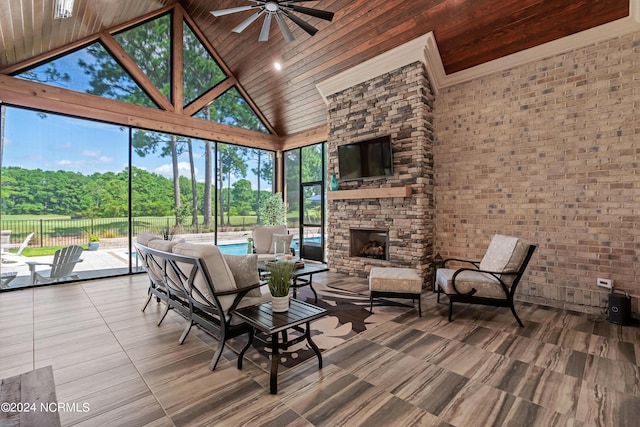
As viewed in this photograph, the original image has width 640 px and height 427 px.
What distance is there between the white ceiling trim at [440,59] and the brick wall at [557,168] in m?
0.11

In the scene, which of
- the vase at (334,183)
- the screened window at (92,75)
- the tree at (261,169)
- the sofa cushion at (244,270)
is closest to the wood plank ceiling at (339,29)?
the screened window at (92,75)

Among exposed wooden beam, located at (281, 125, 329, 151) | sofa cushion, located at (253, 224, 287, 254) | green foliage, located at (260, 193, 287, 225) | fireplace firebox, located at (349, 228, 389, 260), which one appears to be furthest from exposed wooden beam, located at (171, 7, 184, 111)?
fireplace firebox, located at (349, 228, 389, 260)

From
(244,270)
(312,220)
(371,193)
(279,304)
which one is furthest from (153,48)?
(279,304)

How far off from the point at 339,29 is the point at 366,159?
7.68ft

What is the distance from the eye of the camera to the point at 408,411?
1941 mm

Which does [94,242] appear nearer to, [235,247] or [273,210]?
[235,247]

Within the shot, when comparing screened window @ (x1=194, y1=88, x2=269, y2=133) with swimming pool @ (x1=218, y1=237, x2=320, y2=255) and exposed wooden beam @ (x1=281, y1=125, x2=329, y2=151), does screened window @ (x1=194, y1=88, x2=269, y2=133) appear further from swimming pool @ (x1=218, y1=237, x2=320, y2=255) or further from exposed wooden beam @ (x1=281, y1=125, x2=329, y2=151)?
swimming pool @ (x1=218, y1=237, x2=320, y2=255)

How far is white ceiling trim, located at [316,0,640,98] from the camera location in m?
3.62

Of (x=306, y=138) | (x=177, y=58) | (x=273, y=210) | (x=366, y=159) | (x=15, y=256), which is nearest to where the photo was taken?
(x=15, y=256)

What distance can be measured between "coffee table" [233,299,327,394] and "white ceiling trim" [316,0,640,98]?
179 inches

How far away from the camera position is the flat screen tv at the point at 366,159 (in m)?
5.16

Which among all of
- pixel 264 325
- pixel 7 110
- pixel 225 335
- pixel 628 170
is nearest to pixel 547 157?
pixel 628 170

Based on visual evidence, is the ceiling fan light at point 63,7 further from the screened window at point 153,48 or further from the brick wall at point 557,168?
the brick wall at point 557,168

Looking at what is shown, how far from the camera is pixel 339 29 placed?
5.08 meters
